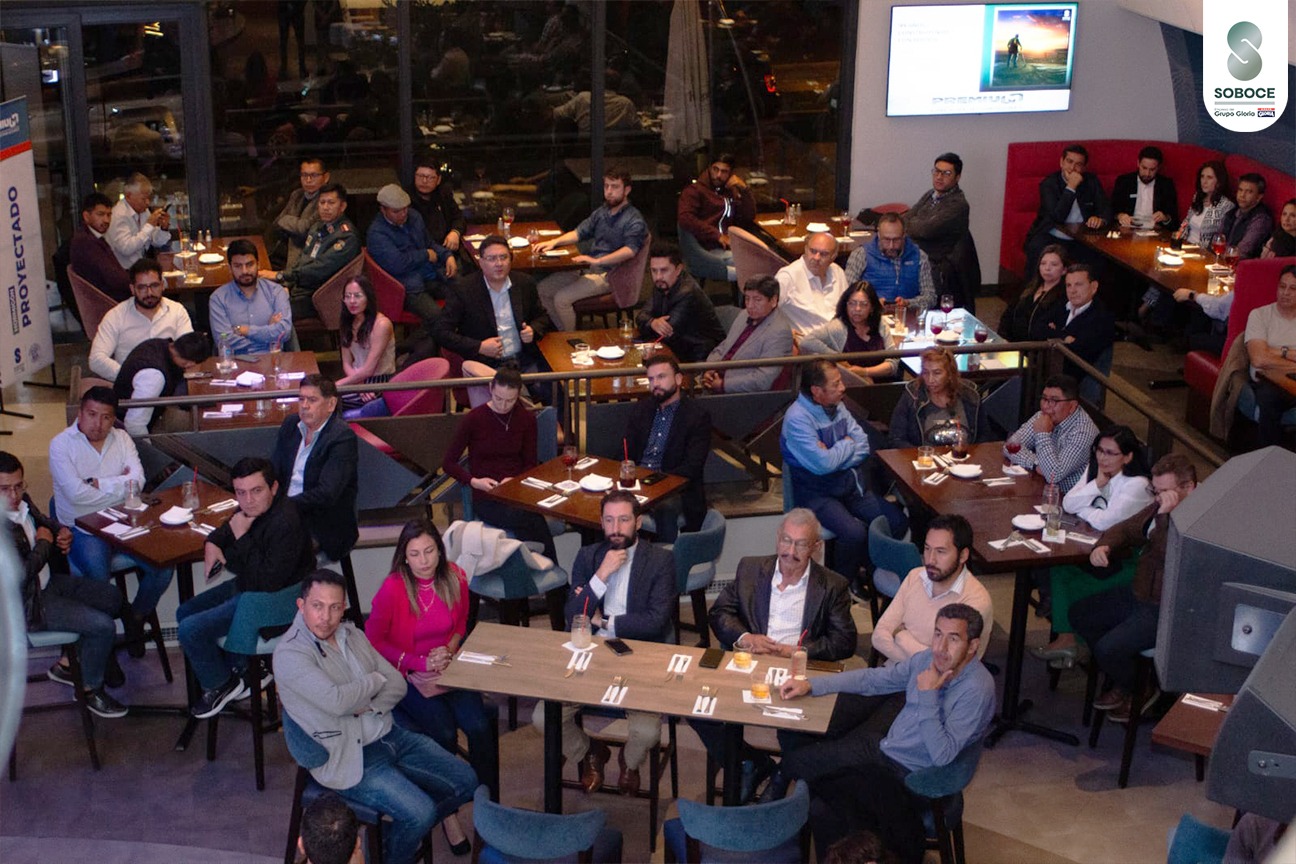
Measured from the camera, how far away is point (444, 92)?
1115 centimetres

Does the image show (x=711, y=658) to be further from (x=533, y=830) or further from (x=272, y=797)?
(x=272, y=797)

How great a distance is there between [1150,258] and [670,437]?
472 centimetres

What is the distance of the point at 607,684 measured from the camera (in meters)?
5.39

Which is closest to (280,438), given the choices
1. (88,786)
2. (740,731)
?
(88,786)

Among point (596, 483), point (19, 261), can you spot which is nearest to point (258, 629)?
point (596, 483)

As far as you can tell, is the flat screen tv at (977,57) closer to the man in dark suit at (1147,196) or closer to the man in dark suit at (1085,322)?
the man in dark suit at (1147,196)

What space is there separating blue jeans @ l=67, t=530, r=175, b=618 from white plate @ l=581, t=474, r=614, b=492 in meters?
1.91

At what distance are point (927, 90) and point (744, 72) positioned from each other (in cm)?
142

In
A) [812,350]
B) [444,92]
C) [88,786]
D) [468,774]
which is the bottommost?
[88,786]

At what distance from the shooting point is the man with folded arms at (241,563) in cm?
608

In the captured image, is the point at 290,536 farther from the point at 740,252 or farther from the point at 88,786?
the point at 740,252

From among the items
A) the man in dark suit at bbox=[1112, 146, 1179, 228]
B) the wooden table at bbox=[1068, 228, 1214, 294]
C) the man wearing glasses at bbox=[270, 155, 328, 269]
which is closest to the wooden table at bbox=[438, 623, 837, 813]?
the man wearing glasses at bbox=[270, 155, 328, 269]

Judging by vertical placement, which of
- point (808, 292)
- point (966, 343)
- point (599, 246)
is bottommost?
point (966, 343)

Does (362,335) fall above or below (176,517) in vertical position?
above
